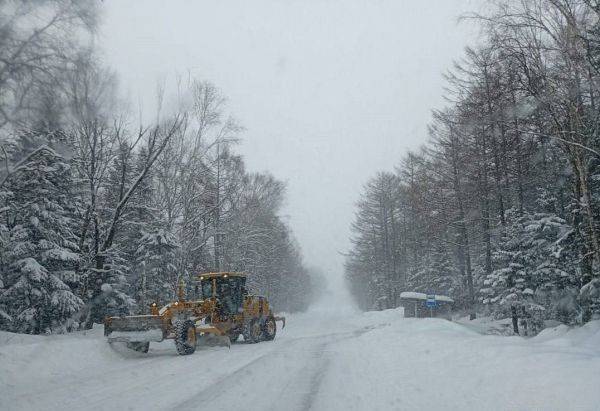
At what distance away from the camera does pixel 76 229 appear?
23281mm

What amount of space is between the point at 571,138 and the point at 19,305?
20641mm

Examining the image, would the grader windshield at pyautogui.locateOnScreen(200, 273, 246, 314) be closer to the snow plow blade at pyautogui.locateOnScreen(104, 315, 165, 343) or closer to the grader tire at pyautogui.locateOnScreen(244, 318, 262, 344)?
the grader tire at pyautogui.locateOnScreen(244, 318, 262, 344)

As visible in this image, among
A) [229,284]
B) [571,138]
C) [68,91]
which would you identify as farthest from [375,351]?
[68,91]

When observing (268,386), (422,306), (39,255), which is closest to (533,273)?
(422,306)

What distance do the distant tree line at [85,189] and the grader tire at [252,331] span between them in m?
6.85

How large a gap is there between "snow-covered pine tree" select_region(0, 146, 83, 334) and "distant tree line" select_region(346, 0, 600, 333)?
54.9 feet

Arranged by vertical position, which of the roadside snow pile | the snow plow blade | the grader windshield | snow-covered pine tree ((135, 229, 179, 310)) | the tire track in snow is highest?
snow-covered pine tree ((135, 229, 179, 310))

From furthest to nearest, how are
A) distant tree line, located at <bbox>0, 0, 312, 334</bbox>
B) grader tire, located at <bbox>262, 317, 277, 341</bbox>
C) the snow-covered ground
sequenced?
grader tire, located at <bbox>262, 317, 277, 341</bbox> < distant tree line, located at <bbox>0, 0, 312, 334</bbox> < the snow-covered ground

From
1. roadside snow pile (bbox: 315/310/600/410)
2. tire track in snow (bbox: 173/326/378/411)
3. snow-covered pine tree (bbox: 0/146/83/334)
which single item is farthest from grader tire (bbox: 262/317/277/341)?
roadside snow pile (bbox: 315/310/600/410)

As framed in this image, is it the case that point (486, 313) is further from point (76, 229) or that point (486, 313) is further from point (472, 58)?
point (76, 229)

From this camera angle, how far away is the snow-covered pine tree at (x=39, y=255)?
18483 mm

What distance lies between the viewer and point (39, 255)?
19109mm

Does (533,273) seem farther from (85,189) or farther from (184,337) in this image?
(85,189)

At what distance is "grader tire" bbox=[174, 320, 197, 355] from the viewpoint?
13.9m
